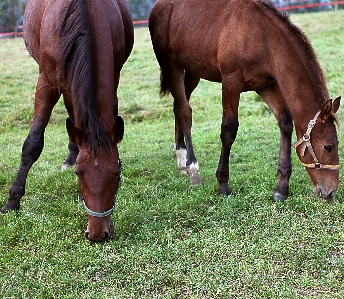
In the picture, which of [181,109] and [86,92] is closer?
[86,92]

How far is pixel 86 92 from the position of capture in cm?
341

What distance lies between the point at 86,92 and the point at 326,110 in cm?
209

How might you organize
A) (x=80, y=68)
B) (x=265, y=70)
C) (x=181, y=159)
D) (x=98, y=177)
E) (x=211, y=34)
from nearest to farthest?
(x=98, y=177), (x=80, y=68), (x=265, y=70), (x=211, y=34), (x=181, y=159)

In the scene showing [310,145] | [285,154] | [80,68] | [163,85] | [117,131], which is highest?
[80,68]

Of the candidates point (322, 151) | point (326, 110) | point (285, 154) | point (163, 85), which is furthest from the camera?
point (163, 85)

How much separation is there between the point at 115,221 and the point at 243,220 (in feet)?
3.77

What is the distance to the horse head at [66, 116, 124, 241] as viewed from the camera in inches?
129

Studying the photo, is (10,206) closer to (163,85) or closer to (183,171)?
(183,171)

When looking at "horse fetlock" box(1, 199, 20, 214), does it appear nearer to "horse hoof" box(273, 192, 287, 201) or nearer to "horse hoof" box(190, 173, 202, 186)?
"horse hoof" box(190, 173, 202, 186)

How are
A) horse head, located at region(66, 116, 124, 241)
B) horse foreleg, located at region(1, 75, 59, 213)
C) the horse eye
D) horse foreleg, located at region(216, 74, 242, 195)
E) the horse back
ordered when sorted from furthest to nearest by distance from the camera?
horse foreleg, located at region(216, 74, 242, 195)
the horse back
horse foreleg, located at region(1, 75, 59, 213)
the horse eye
horse head, located at region(66, 116, 124, 241)

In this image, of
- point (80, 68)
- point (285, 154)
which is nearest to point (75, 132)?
point (80, 68)

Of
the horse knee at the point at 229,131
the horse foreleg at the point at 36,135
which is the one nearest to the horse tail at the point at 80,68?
the horse foreleg at the point at 36,135

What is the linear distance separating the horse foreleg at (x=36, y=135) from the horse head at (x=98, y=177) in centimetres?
93

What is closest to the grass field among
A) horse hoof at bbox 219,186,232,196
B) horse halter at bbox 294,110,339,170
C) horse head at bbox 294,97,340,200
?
horse hoof at bbox 219,186,232,196
